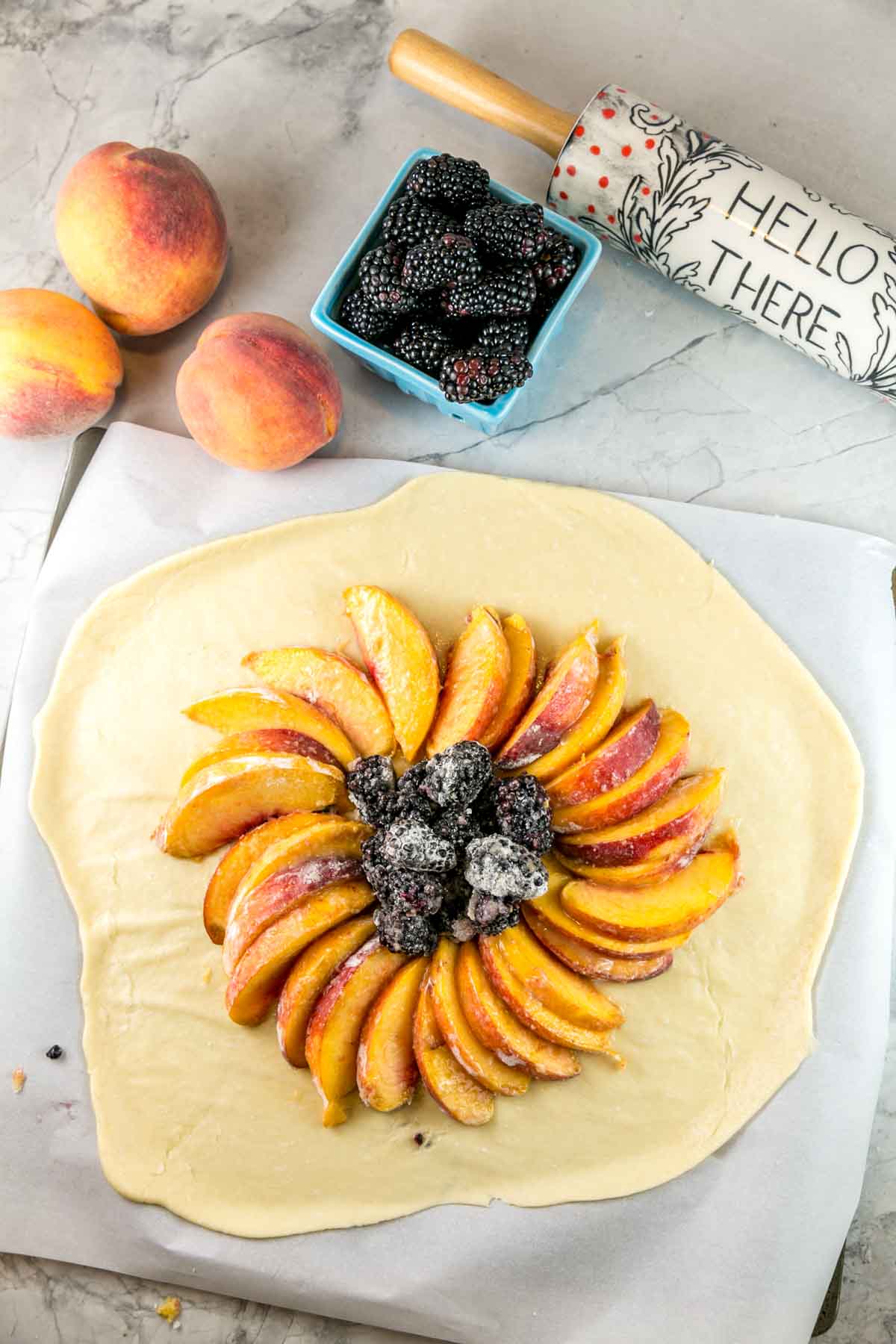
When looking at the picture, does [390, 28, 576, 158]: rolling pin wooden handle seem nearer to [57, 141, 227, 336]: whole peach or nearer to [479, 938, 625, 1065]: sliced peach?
[57, 141, 227, 336]: whole peach

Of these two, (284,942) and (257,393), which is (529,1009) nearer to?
(284,942)

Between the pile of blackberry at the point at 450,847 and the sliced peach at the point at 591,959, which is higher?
the pile of blackberry at the point at 450,847

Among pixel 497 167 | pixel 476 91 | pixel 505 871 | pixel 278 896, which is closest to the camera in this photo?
pixel 505 871

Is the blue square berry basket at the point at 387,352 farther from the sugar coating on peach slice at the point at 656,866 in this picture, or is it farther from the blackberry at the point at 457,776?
the sugar coating on peach slice at the point at 656,866

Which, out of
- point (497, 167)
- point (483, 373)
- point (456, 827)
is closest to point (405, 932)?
point (456, 827)

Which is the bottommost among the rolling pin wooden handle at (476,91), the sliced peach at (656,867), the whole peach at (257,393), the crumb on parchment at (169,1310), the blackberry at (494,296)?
A: the crumb on parchment at (169,1310)

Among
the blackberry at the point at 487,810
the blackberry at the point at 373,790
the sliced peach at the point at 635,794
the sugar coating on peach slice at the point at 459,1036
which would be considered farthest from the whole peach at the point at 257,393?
the sugar coating on peach slice at the point at 459,1036
